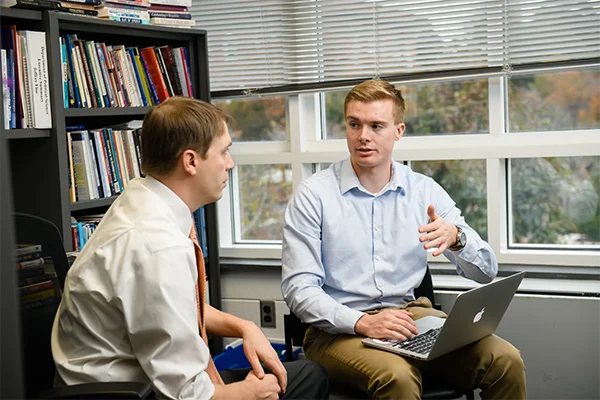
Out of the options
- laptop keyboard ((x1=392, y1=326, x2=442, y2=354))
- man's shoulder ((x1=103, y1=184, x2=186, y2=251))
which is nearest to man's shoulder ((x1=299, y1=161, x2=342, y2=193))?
laptop keyboard ((x1=392, y1=326, x2=442, y2=354))

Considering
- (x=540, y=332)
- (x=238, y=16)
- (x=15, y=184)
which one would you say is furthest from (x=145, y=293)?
(x=238, y=16)

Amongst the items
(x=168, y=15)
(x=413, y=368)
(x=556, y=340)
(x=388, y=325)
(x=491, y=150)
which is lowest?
(x=556, y=340)

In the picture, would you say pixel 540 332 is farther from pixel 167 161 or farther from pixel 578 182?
pixel 167 161

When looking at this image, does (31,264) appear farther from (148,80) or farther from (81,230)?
(148,80)

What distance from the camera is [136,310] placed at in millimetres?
1383

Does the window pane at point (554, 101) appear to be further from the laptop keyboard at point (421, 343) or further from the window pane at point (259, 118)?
the laptop keyboard at point (421, 343)

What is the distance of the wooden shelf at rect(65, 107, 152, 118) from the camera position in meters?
2.48

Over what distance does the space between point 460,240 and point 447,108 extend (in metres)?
0.89

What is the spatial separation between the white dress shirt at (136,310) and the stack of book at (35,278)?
249 mm

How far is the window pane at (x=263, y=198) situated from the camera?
3260mm

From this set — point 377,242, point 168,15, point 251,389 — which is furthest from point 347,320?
point 168,15

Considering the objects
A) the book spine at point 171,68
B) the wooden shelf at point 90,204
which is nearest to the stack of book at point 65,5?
the book spine at point 171,68

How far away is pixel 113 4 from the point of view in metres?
2.66

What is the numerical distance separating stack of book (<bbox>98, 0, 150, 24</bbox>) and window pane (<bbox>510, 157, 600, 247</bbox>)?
1604mm
